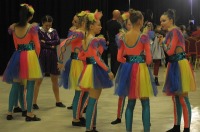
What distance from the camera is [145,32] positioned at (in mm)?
4238

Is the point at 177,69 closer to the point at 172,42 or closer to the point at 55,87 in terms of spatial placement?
the point at 172,42

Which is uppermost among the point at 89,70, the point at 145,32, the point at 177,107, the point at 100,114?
the point at 145,32

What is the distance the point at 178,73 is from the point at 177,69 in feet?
0.16

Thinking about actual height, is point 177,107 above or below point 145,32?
below

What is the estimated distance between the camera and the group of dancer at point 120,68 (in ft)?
13.8

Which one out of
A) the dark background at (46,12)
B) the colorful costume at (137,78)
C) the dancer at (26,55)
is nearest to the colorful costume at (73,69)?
the dancer at (26,55)

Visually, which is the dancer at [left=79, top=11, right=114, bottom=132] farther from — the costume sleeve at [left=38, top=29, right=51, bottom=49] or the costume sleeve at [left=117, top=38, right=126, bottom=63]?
the costume sleeve at [left=38, top=29, right=51, bottom=49]

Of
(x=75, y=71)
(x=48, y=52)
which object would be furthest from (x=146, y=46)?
(x=48, y=52)

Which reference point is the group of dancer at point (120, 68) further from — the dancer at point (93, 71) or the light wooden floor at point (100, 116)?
the light wooden floor at point (100, 116)

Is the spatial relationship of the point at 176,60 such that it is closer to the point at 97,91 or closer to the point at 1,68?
the point at 97,91

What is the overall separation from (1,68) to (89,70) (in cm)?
625

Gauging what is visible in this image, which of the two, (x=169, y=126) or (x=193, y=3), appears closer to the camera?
(x=169, y=126)

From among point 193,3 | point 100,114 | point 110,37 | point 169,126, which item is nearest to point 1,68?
point 110,37

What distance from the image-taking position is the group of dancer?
4.20m
